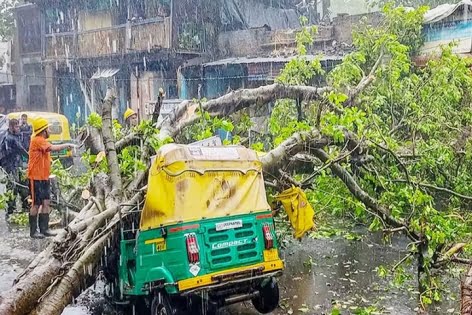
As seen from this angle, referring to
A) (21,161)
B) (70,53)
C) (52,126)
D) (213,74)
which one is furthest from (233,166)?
(70,53)

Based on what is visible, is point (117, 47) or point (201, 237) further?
point (117, 47)

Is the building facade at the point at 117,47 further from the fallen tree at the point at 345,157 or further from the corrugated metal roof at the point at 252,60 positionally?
the fallen tree at the point at 345,157

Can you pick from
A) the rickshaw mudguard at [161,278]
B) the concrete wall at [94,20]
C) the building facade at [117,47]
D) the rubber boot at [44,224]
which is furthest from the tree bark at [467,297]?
the concrete wall at [94,20]

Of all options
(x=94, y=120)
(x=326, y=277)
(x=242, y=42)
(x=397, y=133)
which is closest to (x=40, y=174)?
(x=94, y=120)

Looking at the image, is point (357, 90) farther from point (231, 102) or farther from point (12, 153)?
point (12, 153)

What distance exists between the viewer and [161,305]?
544 centimetres

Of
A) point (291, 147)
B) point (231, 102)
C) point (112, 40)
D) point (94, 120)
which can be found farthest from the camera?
point (112, 40)

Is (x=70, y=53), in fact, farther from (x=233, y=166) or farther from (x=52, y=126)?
(x=233, y=166)

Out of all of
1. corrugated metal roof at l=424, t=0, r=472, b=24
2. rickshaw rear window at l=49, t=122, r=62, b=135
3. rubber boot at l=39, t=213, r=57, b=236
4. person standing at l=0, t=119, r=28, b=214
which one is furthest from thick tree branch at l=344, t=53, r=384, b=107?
rickshaw rear window at l=49, t=122, r=62, b=135

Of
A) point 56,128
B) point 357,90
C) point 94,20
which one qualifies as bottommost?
Answer: point 56,128

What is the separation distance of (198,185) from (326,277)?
2.96 m

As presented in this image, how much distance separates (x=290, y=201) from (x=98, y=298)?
275 cm

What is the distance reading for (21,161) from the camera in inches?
455

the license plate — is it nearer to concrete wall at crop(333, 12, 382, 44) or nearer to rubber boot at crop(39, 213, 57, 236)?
rubber boot at crop(39, 213, 57, 236)
